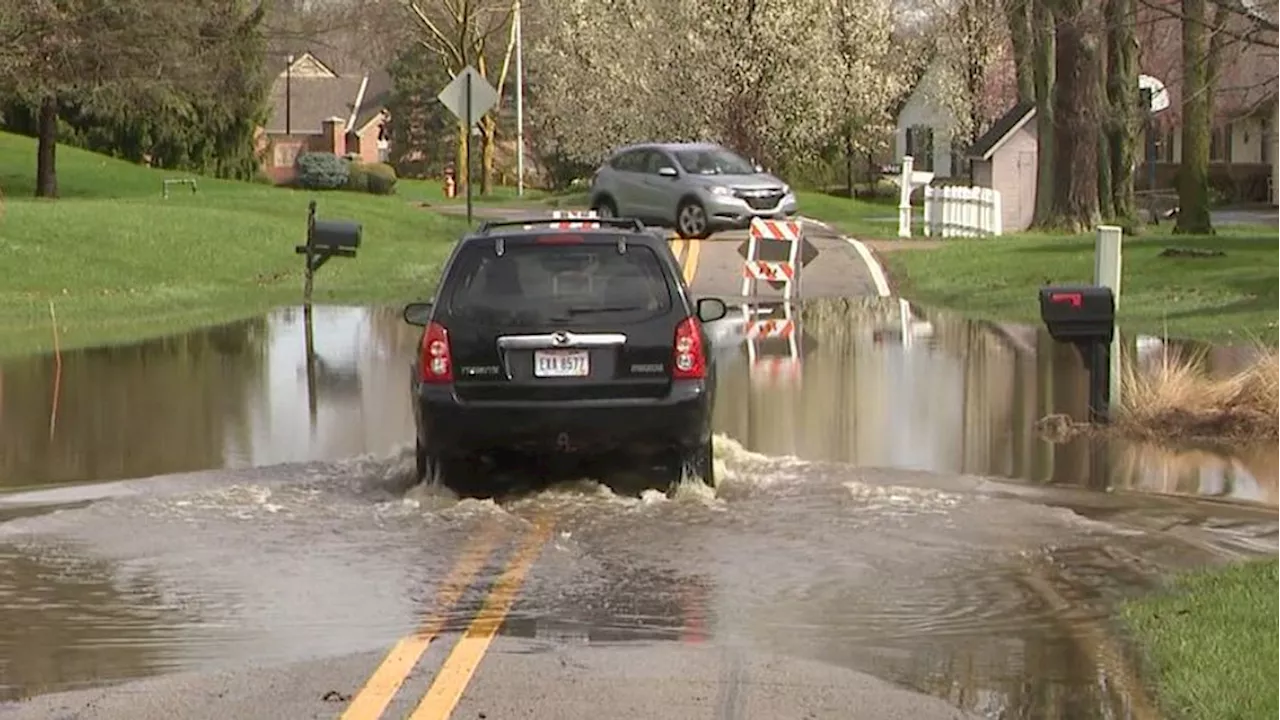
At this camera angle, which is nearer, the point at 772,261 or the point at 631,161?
the point at 772,261

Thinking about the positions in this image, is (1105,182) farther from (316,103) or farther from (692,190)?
(316,103)

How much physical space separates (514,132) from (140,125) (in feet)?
96.8

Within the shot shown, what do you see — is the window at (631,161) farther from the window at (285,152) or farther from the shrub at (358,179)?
the window at (285,152)

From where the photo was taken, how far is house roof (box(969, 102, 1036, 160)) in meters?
52.4

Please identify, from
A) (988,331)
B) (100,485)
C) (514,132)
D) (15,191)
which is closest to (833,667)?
(100,485)

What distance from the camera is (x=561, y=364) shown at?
11.9 m

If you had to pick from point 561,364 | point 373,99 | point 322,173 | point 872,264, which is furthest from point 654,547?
point 373,99

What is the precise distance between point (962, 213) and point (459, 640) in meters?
34.9

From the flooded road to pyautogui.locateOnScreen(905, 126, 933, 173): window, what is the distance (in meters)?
60.2

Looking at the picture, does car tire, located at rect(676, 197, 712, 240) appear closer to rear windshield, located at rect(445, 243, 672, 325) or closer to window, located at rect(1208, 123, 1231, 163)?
rear windshield, located at rect(445, 243, 672, 325)

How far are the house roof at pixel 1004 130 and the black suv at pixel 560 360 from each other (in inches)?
1600

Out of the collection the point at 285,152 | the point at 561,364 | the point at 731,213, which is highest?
the point at 285,152

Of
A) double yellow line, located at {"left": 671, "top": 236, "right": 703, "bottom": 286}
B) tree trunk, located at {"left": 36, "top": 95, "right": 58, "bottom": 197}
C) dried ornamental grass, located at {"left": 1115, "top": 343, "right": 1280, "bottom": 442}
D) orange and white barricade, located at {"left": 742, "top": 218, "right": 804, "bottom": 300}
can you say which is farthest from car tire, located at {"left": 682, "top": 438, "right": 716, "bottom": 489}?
tree trunk, located at {"left": 36, "top": 95, "right": 58, "bottom": 197}

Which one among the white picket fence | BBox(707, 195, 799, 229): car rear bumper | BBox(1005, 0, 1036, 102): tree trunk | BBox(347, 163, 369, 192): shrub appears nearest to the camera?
BBox(707, 195, 799, 229): car rear bumper
